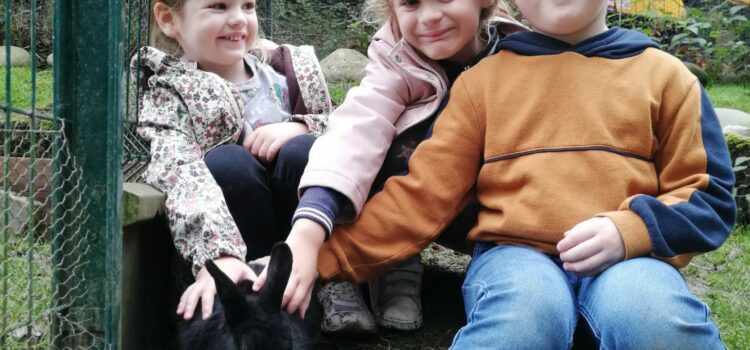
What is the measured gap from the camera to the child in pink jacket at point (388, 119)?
2.17 m

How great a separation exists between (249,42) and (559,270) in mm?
1346

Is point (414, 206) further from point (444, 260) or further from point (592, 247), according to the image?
point (444, 260)

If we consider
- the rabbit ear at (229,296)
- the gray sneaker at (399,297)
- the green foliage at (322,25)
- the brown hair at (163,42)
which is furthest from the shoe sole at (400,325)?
the green foliage at (322,25)

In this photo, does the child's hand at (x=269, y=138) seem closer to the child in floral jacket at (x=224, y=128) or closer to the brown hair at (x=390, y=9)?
the child in floral jacket at (x=224, y=128)

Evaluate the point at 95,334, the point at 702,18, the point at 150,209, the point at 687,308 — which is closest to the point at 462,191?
the point at 687,308

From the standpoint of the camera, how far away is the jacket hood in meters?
2.13

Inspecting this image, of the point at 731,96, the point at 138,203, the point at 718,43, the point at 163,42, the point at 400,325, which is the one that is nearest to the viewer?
the point at 138,203

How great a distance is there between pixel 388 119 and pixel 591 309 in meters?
0.83

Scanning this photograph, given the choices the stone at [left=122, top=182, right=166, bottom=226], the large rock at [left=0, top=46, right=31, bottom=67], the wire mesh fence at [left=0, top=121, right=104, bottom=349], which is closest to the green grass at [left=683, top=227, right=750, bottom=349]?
the stone at [left=122, top=182, right=166, bottom=226]

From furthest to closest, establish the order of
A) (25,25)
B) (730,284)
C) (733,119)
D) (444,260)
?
1. (25,25)
2. (733,119)
3. (444,260)
4. (730,284)

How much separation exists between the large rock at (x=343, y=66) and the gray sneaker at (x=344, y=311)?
4.24 m

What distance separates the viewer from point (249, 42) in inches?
108

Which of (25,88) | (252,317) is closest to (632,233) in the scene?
(252,317)

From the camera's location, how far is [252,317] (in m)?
1.78
